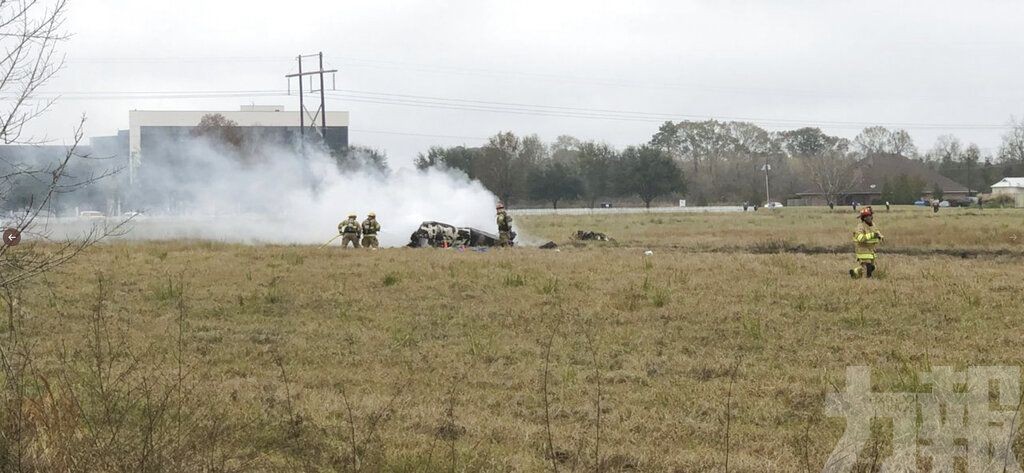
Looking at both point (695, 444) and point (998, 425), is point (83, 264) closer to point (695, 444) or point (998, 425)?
point (695, 444)

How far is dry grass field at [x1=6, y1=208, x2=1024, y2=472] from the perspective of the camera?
6.33 meters


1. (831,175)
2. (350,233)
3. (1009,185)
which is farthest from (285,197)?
(1009,185)

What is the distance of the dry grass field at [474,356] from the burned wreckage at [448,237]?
23.3 feet

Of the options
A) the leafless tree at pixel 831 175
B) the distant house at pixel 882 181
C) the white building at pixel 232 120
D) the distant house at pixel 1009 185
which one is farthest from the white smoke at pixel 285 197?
the distant house at pixel 1009 185

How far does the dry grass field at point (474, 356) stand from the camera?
20.8 ft

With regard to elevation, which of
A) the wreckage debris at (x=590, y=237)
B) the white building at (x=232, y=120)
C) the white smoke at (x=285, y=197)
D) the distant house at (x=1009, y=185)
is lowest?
the wreckage debris at (x=590, y=237)

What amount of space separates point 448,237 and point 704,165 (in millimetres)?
87409

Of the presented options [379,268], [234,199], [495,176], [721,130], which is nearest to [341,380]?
[379,268]

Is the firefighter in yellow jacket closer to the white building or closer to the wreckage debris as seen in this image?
the wreckage debris

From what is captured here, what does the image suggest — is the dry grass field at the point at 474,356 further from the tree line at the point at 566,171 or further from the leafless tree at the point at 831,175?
the leafless tree at the point at 831,175

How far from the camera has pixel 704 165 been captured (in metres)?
110

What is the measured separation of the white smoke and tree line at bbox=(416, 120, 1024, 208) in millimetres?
13325

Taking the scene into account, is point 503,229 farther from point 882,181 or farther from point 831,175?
point 882,181

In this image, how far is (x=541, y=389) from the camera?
8.62 m
